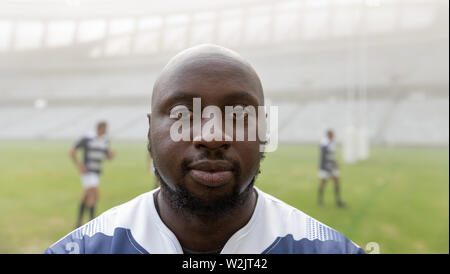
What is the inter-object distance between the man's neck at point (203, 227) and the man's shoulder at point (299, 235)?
0.09 meters

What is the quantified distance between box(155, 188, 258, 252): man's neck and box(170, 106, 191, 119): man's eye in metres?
0.26

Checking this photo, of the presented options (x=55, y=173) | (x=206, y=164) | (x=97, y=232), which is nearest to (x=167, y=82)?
(x=206, y=164)

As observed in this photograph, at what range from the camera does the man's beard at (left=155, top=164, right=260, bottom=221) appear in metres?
0.80

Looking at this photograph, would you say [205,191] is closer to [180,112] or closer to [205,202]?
[205,202]

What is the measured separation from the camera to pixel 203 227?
0.90m

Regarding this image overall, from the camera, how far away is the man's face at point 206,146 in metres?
0.77

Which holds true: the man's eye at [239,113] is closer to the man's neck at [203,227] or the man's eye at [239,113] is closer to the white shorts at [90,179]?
the man's neck at [203,227]

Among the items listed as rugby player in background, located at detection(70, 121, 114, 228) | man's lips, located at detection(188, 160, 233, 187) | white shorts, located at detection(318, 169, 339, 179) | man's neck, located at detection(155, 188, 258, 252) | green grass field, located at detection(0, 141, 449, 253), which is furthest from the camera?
white shorts, located at detection(318, 169, 339, 179)

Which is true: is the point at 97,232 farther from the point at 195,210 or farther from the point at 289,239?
the point at 289,239

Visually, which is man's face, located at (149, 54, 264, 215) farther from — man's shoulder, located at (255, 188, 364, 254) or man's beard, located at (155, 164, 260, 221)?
man's shoulder, located at (255, 188, 364, 254)

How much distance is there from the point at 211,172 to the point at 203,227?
0.21 m

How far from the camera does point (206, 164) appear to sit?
761mm

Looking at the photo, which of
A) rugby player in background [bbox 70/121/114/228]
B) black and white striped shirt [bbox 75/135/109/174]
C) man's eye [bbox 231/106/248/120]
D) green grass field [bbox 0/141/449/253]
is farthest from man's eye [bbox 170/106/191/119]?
black and white striped shirt [bbox 75/135/109/174]

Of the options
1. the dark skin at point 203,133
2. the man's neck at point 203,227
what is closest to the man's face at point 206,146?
the dark skin at point 203,133
